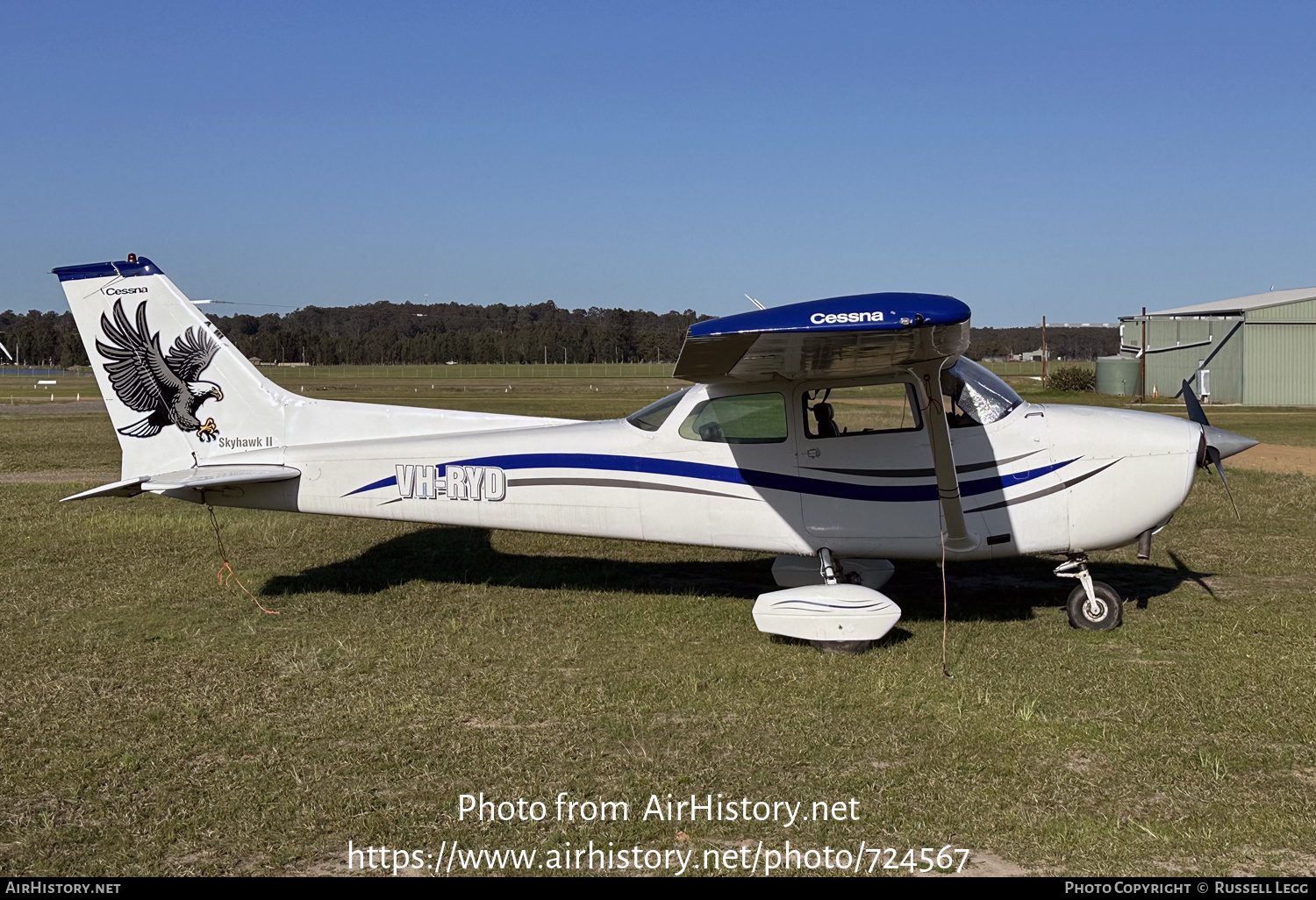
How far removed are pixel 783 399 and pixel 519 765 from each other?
3.48 meters

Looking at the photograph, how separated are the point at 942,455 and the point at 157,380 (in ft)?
20.8

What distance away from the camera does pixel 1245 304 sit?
41969 millimetres

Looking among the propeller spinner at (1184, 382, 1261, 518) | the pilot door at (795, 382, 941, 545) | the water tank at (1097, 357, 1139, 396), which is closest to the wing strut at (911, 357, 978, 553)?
the pilot door at (795, 382, 941, 545)

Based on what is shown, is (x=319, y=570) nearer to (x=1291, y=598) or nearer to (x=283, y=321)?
(x=1291, y=598)

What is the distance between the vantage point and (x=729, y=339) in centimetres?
568

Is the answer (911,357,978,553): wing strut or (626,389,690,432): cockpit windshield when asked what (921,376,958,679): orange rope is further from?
(626,389,690,432): cockpit windshield

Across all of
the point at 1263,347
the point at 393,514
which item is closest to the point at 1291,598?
the point at 393,514

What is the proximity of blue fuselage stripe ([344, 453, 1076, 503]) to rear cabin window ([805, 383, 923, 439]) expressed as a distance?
392 millimetres

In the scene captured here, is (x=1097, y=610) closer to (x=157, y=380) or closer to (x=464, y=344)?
(x=157, y=380)

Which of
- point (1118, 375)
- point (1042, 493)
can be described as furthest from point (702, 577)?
point (1118, 375)

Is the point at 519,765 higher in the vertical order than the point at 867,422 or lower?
lower

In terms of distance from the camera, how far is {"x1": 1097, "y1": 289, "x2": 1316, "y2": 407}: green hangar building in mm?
36656

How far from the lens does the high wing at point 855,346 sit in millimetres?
5414

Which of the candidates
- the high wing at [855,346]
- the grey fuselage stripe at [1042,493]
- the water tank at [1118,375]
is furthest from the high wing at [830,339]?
the water tank at [1118,375]
